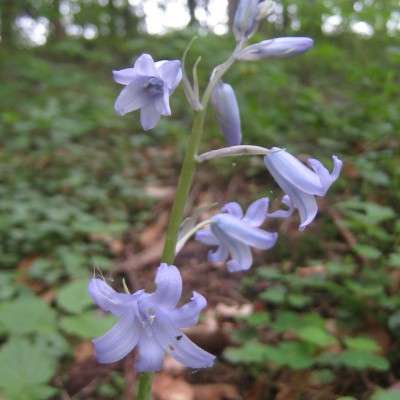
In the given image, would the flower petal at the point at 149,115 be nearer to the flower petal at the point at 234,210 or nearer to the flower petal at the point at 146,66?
the flower petal at the point at 146,66

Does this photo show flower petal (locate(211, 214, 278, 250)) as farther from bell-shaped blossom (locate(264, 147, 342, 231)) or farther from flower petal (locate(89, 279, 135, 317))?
flower petal (locate(89, 279, 135, 317))

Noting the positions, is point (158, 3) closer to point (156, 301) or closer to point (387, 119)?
point (387, 119)

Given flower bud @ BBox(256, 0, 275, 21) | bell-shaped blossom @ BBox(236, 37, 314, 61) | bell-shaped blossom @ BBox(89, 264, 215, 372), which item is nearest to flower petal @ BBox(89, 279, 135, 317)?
bell-shaped blossom @ BBox(89, 264, 215, 372)

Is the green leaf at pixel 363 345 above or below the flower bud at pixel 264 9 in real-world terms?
below

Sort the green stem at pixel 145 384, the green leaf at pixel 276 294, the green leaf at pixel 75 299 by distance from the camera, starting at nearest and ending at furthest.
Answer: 1. the green stem at pixel 145 384
2. the green leaf at pixel 75 299
3. the green leaf at pixel 276 294

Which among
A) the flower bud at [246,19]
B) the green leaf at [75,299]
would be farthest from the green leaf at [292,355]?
the flower bud at [246,19]

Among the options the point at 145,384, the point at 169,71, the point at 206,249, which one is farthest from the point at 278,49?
the point at 206,249

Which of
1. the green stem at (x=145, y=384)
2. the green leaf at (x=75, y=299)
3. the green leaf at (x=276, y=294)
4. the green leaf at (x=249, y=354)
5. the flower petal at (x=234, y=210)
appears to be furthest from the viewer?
the green leaf at (x=276, y=294)

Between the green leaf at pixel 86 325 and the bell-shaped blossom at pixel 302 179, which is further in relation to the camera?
the green leaf at pixel 86 325
